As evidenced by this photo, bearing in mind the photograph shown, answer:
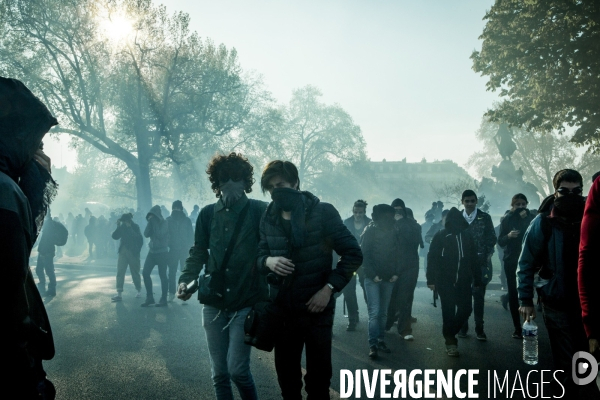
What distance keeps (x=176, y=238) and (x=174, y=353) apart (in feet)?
16.0

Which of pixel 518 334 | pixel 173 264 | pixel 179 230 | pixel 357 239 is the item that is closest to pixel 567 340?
pixel 518 334

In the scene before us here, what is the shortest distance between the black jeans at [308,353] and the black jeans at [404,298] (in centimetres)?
398

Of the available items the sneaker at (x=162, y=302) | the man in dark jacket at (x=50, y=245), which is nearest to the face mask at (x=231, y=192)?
the sneaker at (x=162, y=302)

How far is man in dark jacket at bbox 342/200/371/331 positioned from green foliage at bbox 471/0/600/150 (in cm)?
1127

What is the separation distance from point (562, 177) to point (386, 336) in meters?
4.18

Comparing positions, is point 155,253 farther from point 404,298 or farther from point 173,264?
point 404,298

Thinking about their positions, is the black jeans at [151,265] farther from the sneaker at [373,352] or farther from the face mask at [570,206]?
the face mask at [570,206]

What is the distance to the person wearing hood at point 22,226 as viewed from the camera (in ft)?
5.45

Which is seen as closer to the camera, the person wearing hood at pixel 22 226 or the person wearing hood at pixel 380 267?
the person wearing hood at pixel 22 226

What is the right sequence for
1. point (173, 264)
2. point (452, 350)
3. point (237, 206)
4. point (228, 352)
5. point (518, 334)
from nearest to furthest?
point (228, 352) → point (237, 206) → point (452, 350) → point (518, 334) → point (173, 264)

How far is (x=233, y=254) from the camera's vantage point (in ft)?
11.6

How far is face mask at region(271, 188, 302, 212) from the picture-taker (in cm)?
326

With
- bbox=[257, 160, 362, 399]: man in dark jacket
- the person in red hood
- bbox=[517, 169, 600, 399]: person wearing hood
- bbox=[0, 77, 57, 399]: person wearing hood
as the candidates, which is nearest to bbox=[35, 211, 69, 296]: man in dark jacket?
bbox=[257, 160, 362, 399]: man in dark jacket

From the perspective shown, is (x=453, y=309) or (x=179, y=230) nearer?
(x=453, y=309)
